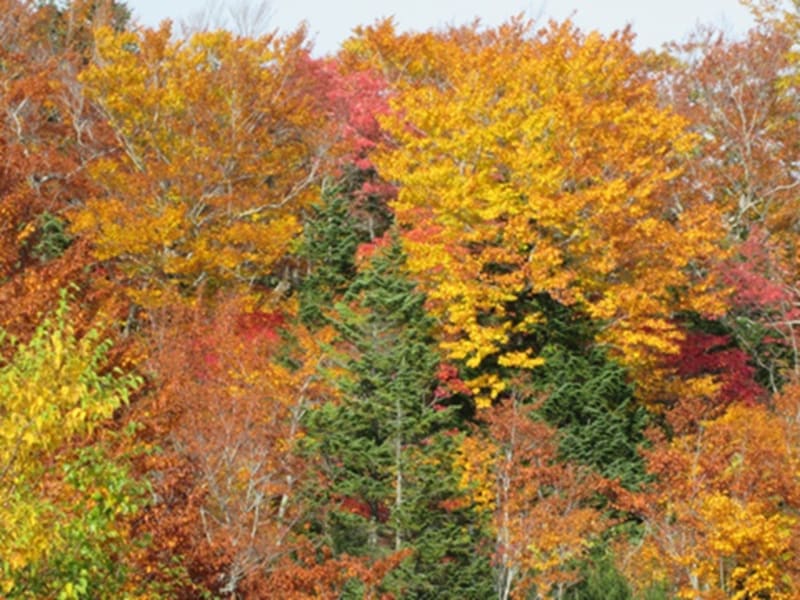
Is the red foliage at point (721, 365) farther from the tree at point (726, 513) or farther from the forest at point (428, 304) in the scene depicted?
the tree at point (726, 513)

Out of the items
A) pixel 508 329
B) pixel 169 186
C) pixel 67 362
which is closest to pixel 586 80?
pixel 508 329

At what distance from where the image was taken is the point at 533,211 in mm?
27672

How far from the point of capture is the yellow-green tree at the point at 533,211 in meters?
27.4

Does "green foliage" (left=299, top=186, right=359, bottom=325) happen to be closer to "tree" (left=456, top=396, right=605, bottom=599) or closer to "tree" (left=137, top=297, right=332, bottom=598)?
"tree" (left=137, top=297, right=332, bottom=598)

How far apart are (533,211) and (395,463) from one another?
9.30m

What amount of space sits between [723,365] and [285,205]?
15766mm

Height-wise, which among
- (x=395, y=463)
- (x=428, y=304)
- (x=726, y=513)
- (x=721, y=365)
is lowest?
(x=726, y=513)

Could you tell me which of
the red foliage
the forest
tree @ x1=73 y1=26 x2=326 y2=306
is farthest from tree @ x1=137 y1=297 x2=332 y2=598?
the red foliage

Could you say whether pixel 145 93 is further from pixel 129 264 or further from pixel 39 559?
pixel 39 559

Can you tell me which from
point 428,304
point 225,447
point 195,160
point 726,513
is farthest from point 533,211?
point 225,447

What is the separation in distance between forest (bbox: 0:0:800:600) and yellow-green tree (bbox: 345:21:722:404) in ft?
0.35

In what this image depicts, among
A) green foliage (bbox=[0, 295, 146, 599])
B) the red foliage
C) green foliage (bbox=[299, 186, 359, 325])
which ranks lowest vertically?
the red foliage

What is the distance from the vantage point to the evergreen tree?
69.9 ft

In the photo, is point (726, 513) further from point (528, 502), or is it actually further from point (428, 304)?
point (428, 304)
